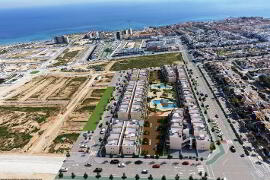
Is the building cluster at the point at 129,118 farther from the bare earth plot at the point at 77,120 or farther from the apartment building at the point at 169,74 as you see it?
the apartment building at the point at 169,74

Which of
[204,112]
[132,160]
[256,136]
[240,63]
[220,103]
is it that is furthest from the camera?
[240,63]

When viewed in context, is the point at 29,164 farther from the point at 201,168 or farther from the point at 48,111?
the point at 201,168

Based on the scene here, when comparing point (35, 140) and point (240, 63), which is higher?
point (240, 63)

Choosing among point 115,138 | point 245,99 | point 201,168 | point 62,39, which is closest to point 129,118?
point 115,138

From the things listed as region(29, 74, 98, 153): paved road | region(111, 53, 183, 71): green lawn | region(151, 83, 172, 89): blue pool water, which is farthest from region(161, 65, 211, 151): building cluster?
region(111, 53, 183, 71): green lawn

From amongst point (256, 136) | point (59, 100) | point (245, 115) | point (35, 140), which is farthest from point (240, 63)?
point (35, 140)

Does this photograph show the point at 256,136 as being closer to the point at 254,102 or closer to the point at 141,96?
the point at 254,102

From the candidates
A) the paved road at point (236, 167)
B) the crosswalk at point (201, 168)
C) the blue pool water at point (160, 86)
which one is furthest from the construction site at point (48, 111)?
the paved road at point (236, 167)
